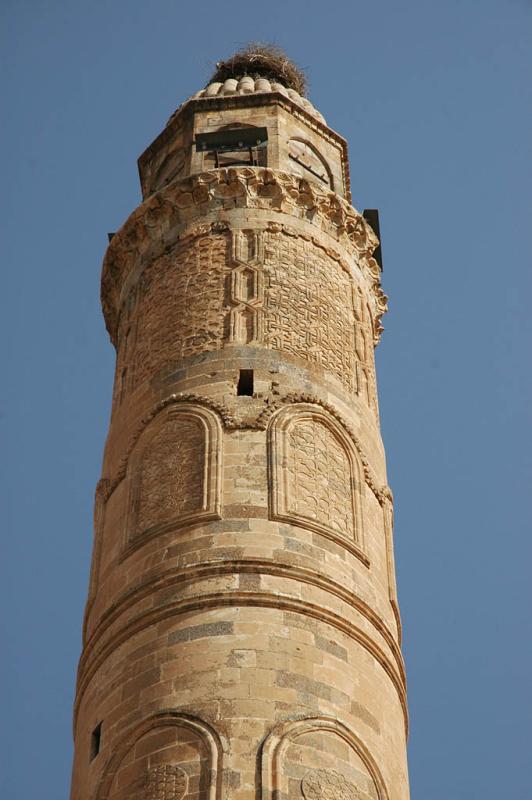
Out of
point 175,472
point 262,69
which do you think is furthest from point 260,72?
point 175,472

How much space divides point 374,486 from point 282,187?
3.95 m

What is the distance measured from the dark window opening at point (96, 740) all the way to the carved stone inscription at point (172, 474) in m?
2.00

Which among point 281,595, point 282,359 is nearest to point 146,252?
point 282,359

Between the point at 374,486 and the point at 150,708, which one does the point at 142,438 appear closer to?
the point at 374,486

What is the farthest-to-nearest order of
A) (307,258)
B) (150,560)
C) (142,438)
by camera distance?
(307,258) < (142,438) < (150,560)

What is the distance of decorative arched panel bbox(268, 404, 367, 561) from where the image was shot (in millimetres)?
16609

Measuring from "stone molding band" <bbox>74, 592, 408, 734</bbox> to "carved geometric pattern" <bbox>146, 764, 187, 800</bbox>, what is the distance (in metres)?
1.57

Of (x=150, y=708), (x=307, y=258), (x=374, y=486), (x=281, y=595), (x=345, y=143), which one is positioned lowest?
(x=150, y=708)

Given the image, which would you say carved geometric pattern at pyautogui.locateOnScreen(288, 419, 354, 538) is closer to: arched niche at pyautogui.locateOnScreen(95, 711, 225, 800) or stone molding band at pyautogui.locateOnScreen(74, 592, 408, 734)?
stone molding band at pyautogui.locateOnScreen(74, 592, 408, 734)

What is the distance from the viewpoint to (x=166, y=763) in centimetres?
1473

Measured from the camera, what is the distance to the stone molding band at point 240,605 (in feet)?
51.4

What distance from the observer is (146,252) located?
66.1ft

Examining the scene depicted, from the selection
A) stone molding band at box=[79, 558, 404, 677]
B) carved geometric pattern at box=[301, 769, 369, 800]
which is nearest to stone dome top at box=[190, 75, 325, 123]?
stone molding band at box=[79, 558, 404, 677]

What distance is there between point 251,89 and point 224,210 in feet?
10.2
